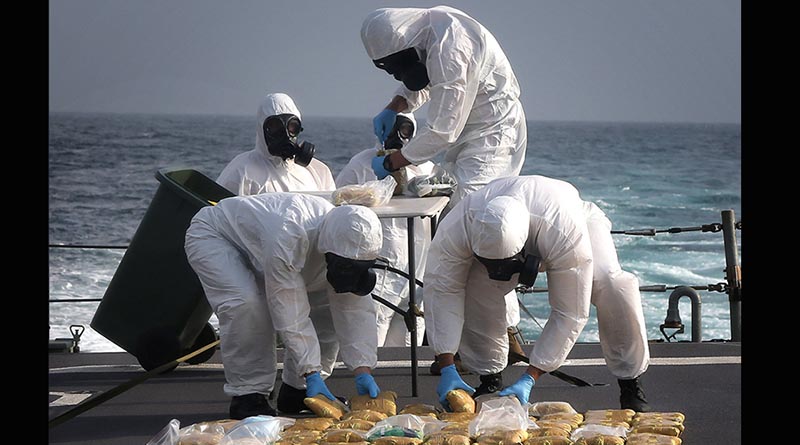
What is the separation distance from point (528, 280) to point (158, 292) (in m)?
1.69

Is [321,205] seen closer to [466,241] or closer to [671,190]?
[466,241]

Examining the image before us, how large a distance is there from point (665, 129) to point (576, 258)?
29.2m

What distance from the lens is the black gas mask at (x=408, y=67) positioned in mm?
4676

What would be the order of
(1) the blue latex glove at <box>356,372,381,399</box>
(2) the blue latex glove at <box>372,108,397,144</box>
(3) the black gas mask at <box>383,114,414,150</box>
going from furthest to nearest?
(3) the black gas mask at <box>383,114,414,150</box>, (2) the blue latex glove at <box>372,108,397,144</box>, (1) the blue latex glove at <box>356,372,381,399</box>

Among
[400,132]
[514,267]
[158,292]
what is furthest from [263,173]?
[514,267]

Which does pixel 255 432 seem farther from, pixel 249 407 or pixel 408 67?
pixel 408 67

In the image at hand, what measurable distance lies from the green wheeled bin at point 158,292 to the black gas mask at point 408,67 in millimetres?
959

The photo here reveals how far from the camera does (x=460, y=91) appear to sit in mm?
4543

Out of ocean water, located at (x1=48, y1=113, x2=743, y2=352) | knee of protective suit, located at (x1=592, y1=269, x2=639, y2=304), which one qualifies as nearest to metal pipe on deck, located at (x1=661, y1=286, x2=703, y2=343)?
knee of protective suit, located at (x1=592, y1=269, x2=639, y2=304)

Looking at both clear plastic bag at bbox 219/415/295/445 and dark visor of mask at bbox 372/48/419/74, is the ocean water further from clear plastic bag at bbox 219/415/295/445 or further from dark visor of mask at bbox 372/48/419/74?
clear plastic bag at bbox 219/415/295/445

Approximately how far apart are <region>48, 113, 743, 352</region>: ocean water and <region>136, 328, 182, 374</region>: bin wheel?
13.9 m

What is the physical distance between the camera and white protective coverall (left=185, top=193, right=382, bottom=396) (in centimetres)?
389

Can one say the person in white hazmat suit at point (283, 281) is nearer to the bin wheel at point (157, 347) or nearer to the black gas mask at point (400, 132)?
the bin wheel at point (157, 347)
